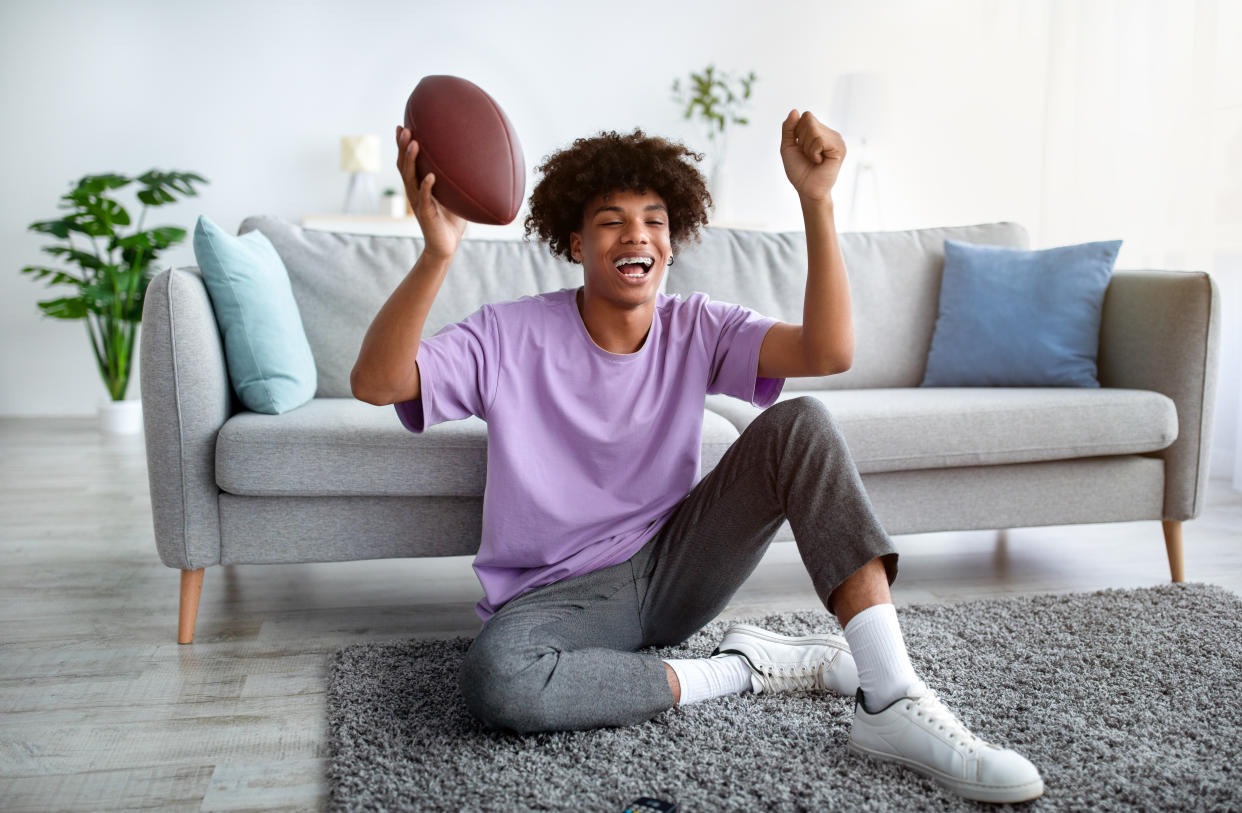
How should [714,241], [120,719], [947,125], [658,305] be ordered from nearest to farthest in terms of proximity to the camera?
[120,719] < [658,305] < [714,241] < [947,125]

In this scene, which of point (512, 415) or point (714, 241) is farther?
point (714, 241)

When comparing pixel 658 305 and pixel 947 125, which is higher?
pixel 947 125

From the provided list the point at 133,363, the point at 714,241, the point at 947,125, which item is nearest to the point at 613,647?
the point at 714,241

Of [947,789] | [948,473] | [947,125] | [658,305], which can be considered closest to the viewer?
[947,789]

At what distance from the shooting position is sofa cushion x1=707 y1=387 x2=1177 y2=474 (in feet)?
6.70

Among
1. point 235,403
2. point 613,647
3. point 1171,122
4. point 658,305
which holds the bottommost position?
point 613,647

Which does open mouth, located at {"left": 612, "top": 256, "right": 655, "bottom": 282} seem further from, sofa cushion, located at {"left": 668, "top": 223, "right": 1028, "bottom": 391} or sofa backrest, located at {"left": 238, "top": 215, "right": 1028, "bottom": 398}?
sofa cushion, located at {"left": 668, "top": 223, "right": 1028, "bottom": 391}

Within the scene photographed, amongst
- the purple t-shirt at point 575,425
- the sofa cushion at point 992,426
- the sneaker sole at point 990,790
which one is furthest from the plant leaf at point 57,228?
the sneaker sole at point 990,790

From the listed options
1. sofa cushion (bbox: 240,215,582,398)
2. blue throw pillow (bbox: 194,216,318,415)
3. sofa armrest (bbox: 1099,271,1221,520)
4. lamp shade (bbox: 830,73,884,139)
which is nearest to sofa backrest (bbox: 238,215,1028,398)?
sofa cushion (bbox: 240,215,582,398)

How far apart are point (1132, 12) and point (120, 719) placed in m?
4.12

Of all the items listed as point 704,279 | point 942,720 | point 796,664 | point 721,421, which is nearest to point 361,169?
point 704,279

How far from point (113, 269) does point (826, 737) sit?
12.9ft

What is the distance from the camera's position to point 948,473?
2.12 metres

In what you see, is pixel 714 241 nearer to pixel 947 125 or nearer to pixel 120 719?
pixel 120 719
